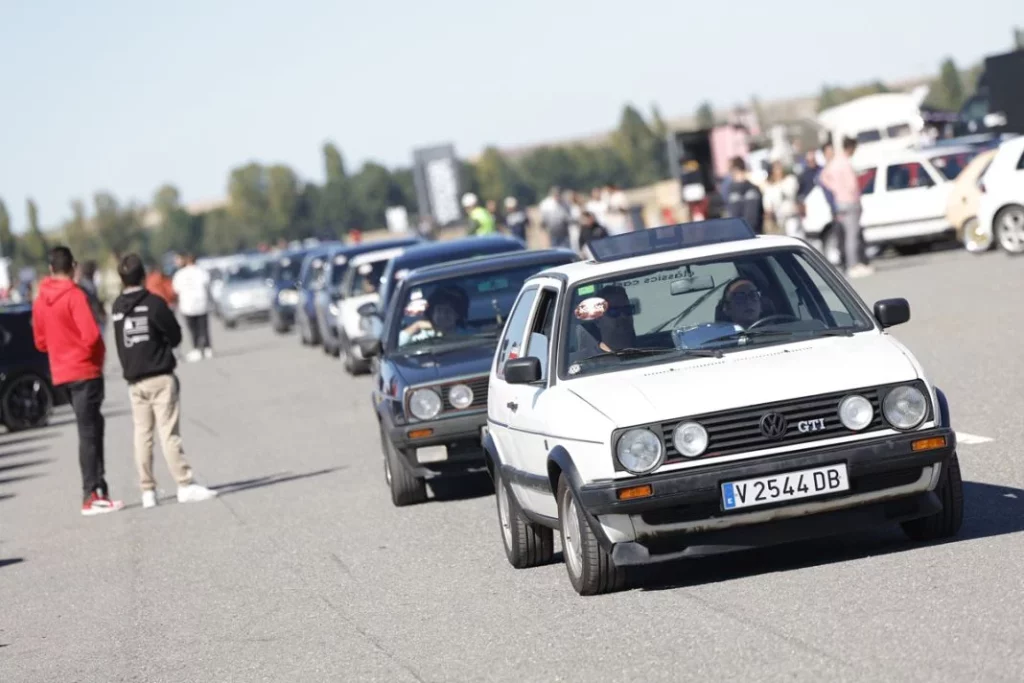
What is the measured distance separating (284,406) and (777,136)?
53181 millimetres

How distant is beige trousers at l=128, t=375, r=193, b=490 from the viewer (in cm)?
1434

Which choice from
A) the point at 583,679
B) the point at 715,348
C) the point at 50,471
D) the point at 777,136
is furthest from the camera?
the point at 777,136

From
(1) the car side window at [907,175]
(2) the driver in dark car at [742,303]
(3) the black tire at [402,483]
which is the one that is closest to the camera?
(2) the driver in dark car at [742,303]

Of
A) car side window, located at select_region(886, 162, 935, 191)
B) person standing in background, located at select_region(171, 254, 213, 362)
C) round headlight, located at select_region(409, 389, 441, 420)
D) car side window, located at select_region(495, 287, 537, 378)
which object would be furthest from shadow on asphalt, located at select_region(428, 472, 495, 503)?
car side window, located at select_region(886, 162, 935, 191)

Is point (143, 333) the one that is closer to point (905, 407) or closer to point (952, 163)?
point (905, 407)

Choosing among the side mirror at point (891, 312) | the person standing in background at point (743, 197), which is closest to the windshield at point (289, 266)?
the person standing in background at point (743, 197)

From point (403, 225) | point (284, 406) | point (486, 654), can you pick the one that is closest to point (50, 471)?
point (284, 406)

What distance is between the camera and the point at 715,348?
8398mm

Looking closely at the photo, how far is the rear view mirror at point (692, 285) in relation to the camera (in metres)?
8.82

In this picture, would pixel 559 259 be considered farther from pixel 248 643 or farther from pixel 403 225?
pixel 403 225

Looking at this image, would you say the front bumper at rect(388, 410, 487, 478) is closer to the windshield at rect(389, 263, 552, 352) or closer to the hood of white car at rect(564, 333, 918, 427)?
the windshield at rect(389, 263, 552, 352)

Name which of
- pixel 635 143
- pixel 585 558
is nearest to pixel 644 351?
pixel 585 558

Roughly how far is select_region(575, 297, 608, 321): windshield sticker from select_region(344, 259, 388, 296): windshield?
1675 centimetres

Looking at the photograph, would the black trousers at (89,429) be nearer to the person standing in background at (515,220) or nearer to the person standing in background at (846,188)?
the person standing in background at (846,188)
